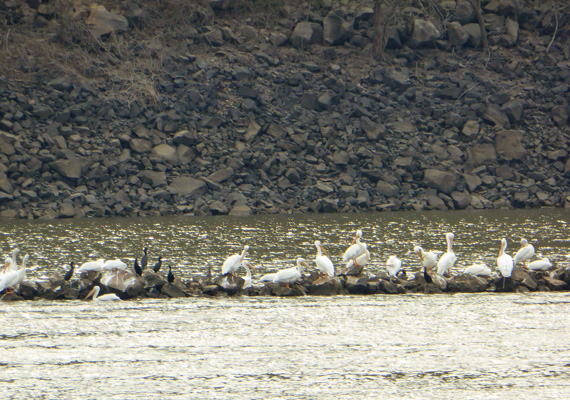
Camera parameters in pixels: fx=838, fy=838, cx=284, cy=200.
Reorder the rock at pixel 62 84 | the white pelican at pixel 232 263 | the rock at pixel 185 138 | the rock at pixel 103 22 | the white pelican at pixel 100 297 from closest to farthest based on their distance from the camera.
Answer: the white pelican at pixel 100 297 → the white pelican at pixel 232 263 → the rock at pixel 185 138 → the rock at pixel 62 84 → the rock at pixel 103 22

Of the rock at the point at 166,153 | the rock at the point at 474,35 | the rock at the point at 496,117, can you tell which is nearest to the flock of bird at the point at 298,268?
the rock at the point at 166,153

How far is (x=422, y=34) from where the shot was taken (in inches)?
2271

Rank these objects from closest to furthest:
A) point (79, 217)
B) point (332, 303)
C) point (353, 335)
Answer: point (353, 335) < point (332, 303) < point (79, 217)

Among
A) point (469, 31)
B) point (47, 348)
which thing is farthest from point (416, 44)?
point (47, 348)

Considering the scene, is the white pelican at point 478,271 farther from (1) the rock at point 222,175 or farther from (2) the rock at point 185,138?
(2) the rock at point 185,138

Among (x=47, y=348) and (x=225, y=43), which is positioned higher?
(x=225, y=43)

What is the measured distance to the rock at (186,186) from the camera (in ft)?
145

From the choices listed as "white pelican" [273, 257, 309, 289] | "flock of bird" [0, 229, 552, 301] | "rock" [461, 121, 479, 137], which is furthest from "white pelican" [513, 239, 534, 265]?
"rock" [461, 121, 479, 137]

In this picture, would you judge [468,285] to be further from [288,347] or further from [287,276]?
[288,347]

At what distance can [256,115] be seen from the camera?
50.0 meters

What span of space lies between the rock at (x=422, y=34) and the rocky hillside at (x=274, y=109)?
0.34ft

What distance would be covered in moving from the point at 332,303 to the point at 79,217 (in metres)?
23.4

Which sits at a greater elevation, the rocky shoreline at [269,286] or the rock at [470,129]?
the rock at [470,129]

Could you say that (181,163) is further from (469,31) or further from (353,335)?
(353,335)
